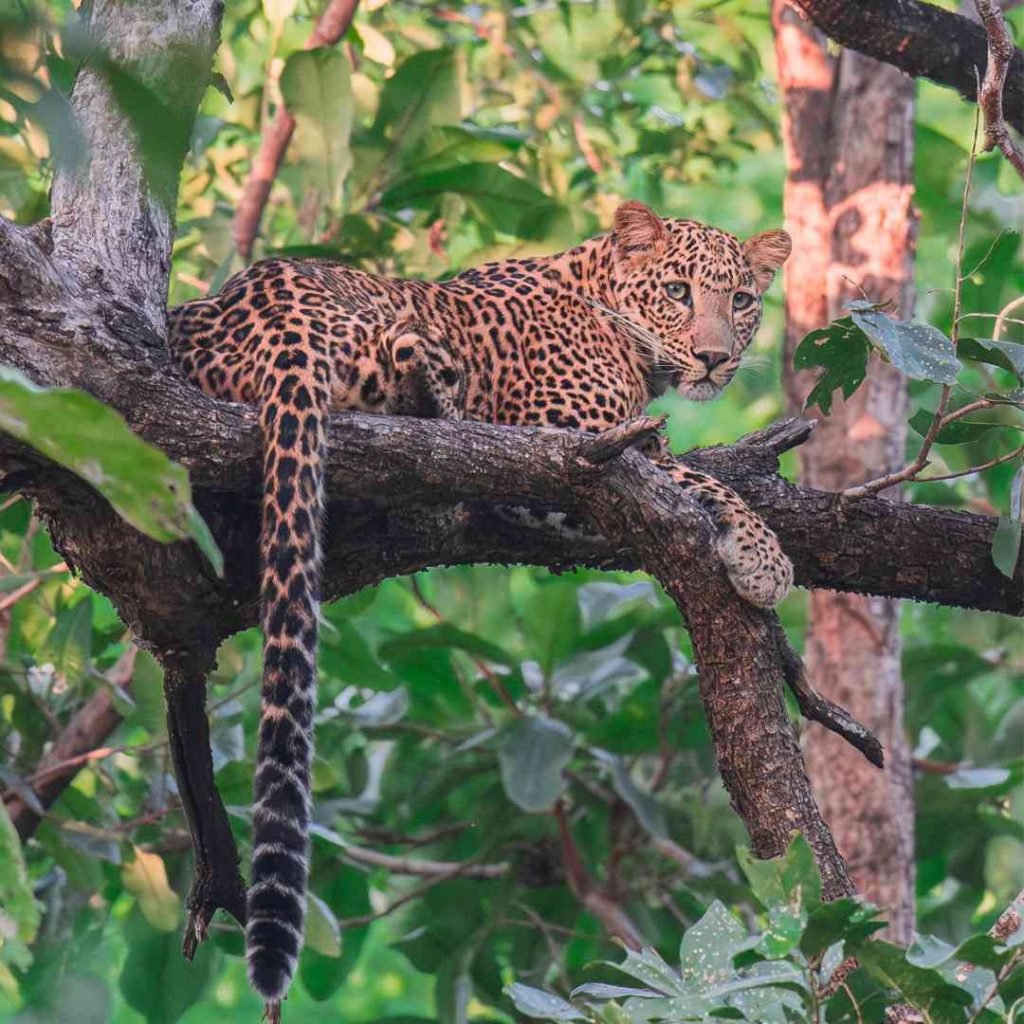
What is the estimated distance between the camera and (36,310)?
3.62 m

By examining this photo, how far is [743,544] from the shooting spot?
4.39 meters

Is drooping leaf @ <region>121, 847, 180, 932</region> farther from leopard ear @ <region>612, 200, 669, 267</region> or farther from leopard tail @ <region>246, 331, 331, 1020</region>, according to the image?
leopard ear @ <region>612, 200, 669, 267</region>

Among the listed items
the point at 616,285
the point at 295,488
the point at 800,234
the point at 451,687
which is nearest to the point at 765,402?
the point at 800,234

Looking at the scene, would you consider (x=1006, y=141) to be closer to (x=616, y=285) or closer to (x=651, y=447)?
(x=651, y=447)

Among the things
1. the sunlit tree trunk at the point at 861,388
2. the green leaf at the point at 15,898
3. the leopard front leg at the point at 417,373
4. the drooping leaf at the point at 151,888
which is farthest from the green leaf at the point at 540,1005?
the sunlit tree trunk at the point at 861,388

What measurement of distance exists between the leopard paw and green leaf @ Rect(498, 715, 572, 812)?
2239mm

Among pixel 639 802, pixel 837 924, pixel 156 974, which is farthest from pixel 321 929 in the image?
pixel 837 924

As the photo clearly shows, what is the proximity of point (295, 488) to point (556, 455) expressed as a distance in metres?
0.66

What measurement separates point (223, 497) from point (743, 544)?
138 centimetres

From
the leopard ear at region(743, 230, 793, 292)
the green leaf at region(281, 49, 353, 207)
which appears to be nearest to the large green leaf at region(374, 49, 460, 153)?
the green leaf at region(281, 49, 353, 207)

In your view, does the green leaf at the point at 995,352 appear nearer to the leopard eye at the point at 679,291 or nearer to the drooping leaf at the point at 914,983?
the leopard eye at the point at 679,291

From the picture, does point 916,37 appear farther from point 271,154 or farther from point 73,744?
point 73,744

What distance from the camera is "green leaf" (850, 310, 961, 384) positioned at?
3.84m

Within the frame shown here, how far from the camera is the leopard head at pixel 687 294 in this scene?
5.64 m
